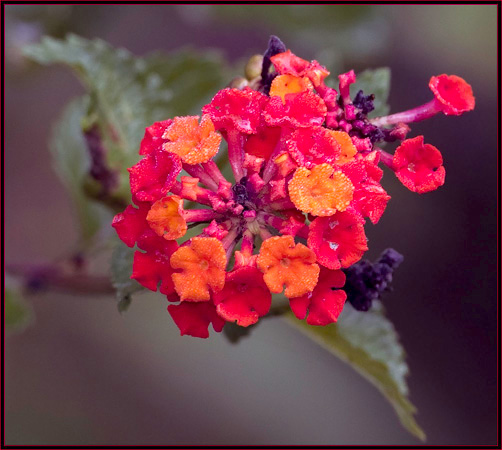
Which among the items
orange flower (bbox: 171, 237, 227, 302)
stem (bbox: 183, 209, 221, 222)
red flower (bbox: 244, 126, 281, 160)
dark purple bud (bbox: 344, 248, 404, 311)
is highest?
red flower (bbox: 244, 126, 281, 160)

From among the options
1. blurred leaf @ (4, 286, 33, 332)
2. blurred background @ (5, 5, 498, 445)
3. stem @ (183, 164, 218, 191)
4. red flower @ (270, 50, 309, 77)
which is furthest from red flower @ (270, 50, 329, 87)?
blurred background @ (5, 5, 498, 445)

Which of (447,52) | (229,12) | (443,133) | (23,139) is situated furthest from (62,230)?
(447,52)

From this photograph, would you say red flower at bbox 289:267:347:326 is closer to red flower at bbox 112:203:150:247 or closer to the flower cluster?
the flower cluster

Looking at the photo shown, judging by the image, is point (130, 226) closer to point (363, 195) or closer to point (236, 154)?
point (236, 154)

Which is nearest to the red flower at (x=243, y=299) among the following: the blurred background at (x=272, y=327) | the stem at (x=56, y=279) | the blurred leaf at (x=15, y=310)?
the stem at (x=56, y=279)

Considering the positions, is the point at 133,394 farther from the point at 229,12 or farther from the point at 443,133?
the point at 443,133

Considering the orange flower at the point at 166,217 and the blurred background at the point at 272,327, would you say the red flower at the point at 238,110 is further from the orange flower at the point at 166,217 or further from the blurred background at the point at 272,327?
the blurred background at the point at 272,327

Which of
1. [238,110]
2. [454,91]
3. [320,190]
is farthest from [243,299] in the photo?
[454,91]
